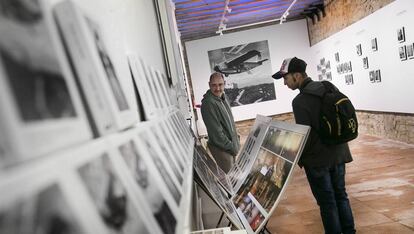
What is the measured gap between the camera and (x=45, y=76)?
0.48 meters

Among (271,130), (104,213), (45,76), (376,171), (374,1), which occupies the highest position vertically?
(374,1)

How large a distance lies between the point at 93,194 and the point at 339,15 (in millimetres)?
10567

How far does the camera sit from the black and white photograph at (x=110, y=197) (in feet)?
1.53

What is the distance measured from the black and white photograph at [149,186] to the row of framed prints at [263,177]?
28.8 inches

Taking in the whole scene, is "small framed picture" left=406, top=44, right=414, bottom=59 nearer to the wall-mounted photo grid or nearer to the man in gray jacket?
the man in gray jacket

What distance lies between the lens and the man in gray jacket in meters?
3.69

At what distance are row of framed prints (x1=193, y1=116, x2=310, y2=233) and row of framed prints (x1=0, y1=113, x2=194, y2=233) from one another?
0.78 meters

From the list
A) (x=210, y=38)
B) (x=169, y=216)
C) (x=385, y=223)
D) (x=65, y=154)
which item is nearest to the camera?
→ (x=65, y=154)

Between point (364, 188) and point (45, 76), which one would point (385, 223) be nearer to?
point (364, 188)

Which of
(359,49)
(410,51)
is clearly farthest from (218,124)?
(359,49)

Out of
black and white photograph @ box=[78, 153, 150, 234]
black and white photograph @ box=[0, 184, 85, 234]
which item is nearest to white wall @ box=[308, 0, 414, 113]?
black and white photograph @ box=[78, 153, 150, 234]

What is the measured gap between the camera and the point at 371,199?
14.6 feet

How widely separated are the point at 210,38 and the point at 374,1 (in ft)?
21.2

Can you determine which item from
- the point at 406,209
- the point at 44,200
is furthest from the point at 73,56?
the point at 406,209
